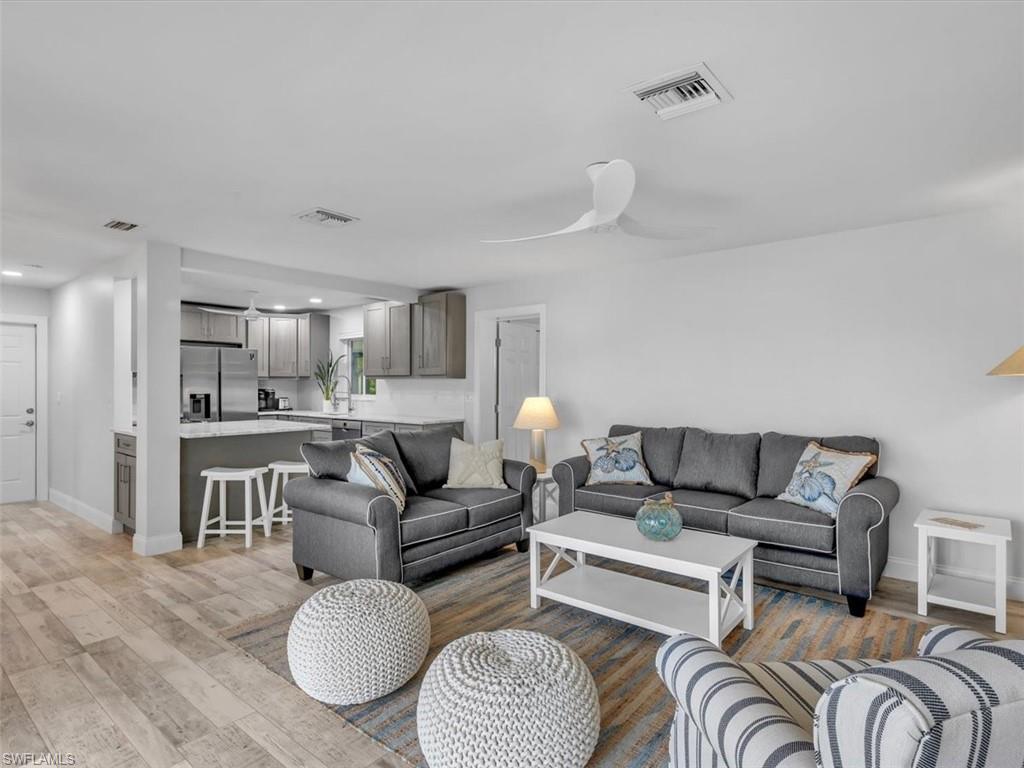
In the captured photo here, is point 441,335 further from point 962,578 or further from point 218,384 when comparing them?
point 962,578

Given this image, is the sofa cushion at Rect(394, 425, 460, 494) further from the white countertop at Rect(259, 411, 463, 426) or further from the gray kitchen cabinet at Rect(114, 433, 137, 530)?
the gray kitchen cabinet at Rect(114, 433, 137, 530)

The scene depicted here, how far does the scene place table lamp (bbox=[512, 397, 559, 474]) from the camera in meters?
5.25

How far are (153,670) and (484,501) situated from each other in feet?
6.76

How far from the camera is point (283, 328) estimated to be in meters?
8.13

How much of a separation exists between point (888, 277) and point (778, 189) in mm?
1346

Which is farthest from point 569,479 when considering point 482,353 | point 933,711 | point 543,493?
point 933,711

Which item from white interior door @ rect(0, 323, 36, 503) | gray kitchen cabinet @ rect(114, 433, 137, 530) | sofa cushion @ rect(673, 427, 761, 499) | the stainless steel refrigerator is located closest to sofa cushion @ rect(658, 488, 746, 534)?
sofa cushion @ rect(673, 427, 761, 499)

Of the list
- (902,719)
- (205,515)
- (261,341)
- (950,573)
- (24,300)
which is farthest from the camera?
(261,341)

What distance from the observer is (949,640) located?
1411 millimetres

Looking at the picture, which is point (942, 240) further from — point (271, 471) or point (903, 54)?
point (271, 471)

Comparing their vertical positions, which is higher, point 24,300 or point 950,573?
point 24,300

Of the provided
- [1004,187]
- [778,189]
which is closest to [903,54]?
[778,189]

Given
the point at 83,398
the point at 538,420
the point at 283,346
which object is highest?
the point at 283,346

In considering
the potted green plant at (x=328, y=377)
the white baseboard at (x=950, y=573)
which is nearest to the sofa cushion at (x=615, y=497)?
the white baseboard at (x=950, y=573)
